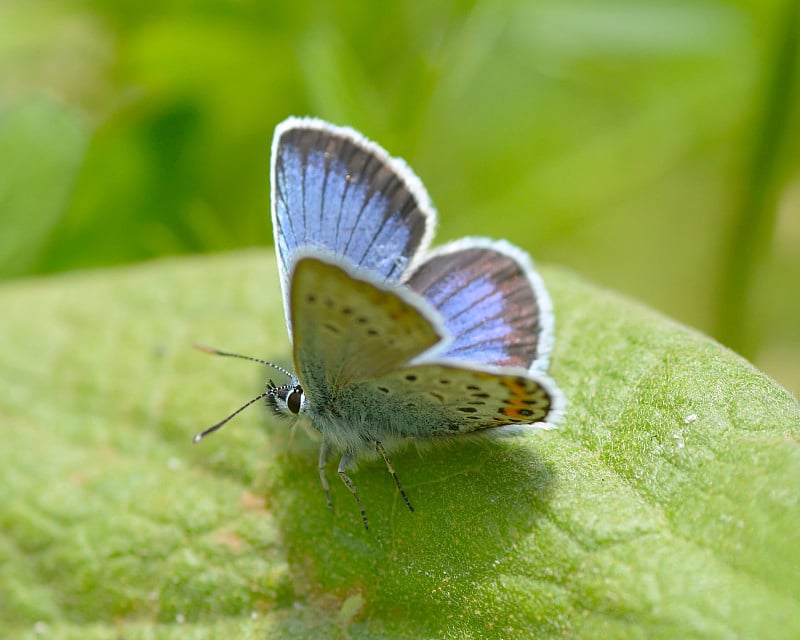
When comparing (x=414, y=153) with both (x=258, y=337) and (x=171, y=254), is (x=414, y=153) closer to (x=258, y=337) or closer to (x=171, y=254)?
(x=171, y=254)

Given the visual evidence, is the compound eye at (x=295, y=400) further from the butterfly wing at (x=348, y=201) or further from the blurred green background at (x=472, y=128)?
the blurred green background at (x=472, y=128)

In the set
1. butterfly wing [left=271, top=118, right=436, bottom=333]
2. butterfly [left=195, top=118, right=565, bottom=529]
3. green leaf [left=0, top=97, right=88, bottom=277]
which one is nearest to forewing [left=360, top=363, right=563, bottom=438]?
butterfly [left=195, top=118, right=565, bottom=529]

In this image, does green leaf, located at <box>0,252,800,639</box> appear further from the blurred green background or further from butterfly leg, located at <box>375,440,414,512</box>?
the blurred green background

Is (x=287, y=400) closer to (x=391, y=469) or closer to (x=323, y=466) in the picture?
(x=323, y=466)

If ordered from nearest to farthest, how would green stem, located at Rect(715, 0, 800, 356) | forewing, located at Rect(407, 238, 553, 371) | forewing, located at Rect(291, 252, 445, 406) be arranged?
forewing, located at Rect(291, 252, 445, 406) < forewing, located at Rect(407, 238, 553, 371) < green stem, located at Rect(715, 0, 800, 356)

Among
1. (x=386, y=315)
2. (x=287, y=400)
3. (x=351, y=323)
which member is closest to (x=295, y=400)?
(x=287, y=400)

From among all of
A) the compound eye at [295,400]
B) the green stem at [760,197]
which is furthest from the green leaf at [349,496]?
the green stem at [760,197]
